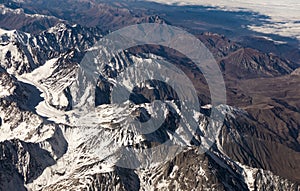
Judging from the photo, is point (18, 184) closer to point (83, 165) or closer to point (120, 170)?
point (83, 165)

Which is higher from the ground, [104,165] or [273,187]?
[104,165]

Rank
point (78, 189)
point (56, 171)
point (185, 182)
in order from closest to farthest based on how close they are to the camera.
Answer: point (78, 189)
point (185, 182)
point (56, 171)

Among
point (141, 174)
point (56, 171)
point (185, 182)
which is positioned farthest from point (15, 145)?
point (185, 182)

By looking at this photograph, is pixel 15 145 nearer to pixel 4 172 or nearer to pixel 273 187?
pixel 4 172

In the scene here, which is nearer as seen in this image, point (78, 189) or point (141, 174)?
point (78, 189)

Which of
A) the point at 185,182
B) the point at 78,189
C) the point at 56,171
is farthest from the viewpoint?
the point at 56,171

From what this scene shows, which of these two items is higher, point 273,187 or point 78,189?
point 78,189

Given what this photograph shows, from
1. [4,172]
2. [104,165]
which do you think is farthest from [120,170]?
[4,172]

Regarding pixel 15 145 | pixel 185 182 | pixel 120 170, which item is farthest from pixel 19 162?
pixel 185 182

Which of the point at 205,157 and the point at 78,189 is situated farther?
the point at 205,157
